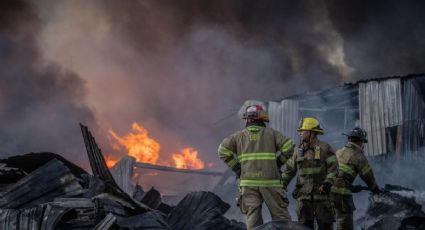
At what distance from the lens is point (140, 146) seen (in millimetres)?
23750

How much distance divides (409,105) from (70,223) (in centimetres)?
1141

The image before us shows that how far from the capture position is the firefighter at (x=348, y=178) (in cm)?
677

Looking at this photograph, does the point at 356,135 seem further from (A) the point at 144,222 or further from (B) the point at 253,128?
(A) the point at 144,222

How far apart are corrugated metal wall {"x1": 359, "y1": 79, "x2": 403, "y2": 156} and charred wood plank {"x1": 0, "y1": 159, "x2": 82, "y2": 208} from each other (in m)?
10.5

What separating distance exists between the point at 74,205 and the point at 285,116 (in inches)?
476

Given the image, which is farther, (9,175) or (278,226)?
(9,175)

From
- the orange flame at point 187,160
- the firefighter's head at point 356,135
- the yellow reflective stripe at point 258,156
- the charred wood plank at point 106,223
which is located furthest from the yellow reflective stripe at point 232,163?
the orange flame at point 187,160

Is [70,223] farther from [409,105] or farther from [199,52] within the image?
[199,52]

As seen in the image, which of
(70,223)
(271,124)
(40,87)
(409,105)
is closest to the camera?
(70,223)

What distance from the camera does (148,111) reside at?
89.4 ft

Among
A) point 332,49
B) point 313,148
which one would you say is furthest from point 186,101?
point 313,148

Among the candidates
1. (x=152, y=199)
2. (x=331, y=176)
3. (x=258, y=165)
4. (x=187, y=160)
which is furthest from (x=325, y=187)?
(x=187, y=160)

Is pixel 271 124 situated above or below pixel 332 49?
below

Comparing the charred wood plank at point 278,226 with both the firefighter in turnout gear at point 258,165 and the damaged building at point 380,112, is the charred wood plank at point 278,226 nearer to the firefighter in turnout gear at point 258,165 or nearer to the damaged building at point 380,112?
the firefighter in turnout gear at point 258,165
